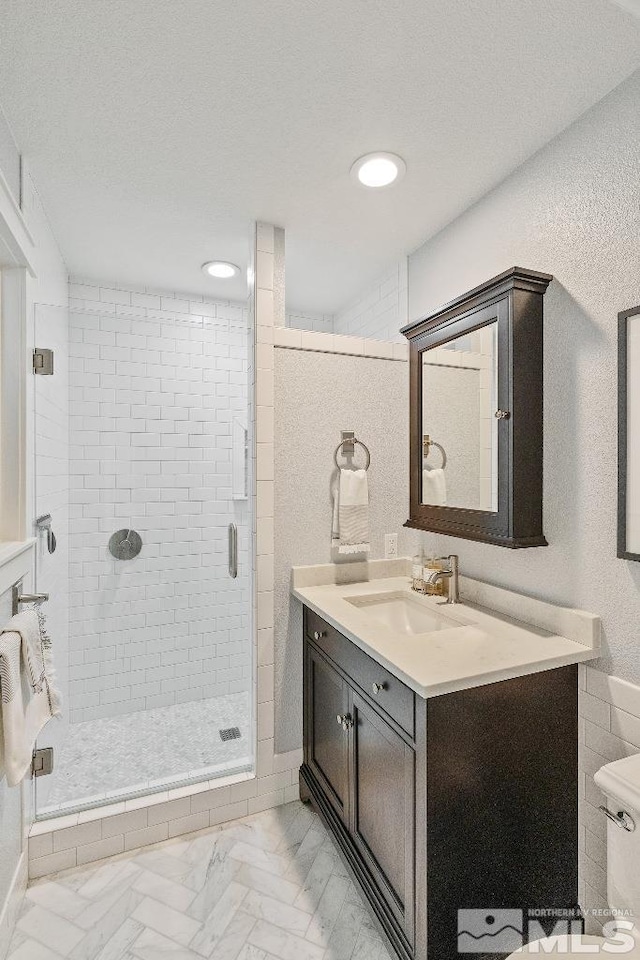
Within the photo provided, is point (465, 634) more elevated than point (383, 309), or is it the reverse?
point (383, 309)

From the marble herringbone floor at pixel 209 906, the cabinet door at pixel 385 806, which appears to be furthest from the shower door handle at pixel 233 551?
the marble herringbone floor at pixel 209 906

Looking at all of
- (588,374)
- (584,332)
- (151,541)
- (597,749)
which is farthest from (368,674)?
(151,541)

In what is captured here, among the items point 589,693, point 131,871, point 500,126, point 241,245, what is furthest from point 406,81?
point 131,871

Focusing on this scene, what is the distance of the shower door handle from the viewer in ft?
7.47

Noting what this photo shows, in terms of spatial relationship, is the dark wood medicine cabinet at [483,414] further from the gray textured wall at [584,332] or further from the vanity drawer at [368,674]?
the vanity drawer at [368,674]

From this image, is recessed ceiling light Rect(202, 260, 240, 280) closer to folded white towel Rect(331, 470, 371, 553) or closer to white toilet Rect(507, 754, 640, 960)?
folded white towel Rect(331, 470, 371, 553)

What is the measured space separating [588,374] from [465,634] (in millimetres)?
900

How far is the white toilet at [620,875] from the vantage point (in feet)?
3.08

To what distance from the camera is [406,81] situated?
4.43 ft

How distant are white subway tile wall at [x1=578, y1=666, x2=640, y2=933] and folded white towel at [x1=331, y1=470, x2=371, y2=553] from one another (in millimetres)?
970

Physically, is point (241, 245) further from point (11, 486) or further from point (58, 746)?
point (58, 746)

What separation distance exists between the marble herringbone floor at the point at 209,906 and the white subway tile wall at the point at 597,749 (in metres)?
0.65

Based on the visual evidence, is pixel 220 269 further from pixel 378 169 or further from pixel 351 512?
pixel 351 512

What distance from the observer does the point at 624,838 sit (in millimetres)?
1044
